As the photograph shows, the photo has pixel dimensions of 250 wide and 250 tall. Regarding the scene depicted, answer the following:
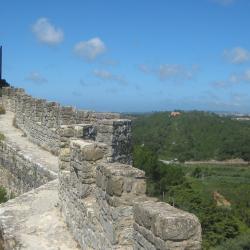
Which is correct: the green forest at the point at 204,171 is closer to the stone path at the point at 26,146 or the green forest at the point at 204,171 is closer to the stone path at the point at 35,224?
the stone path at the point at 26,146

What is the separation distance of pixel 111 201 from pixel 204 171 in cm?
7430

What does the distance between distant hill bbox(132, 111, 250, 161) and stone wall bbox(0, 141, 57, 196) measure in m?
71.3

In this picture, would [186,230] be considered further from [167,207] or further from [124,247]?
[124,247]

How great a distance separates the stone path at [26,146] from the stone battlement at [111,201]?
1167 millimetres

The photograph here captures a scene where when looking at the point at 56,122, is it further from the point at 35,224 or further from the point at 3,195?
the point at 35,224

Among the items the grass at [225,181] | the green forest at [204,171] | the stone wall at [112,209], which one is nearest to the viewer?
the stone wall at [112,209]

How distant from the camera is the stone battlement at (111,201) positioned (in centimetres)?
363

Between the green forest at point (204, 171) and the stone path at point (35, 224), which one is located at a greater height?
the stone path at point (35, 224)

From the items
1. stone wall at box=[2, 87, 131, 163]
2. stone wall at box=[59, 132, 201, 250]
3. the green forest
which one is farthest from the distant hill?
stone wall at box=[59, 132, 201, 250]

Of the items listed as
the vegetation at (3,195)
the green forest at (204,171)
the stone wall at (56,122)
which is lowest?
the green forest at (204,171)

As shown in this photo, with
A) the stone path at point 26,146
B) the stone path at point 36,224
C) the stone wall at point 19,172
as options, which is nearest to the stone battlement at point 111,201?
the stone path at point 36,224

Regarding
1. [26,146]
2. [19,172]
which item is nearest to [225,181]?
[26,146]

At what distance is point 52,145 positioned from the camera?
12.0 metres

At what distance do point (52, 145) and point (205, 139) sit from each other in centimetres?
8582
